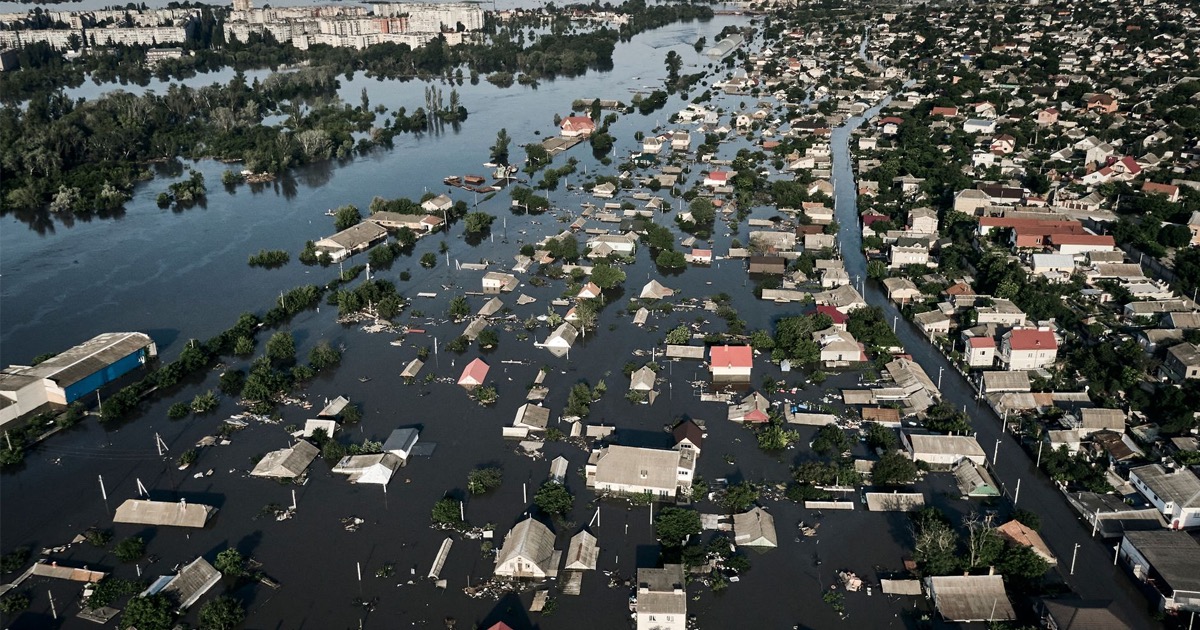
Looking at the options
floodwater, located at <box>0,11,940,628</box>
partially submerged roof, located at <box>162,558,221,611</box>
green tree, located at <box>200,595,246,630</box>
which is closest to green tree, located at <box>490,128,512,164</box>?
floodwater, located at <box>0,11,940,628</box>

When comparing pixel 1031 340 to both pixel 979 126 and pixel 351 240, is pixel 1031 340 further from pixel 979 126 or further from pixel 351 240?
pixel 979 126

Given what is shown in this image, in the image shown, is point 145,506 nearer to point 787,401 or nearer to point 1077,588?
point 787,401

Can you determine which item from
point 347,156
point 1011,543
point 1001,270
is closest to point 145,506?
point 1011,543

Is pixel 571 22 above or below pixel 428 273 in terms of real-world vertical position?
above

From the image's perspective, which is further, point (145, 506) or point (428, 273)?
point (428, 273)

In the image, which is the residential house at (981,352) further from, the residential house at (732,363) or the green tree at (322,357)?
the green tree at (322,357)

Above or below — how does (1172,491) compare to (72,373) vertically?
below

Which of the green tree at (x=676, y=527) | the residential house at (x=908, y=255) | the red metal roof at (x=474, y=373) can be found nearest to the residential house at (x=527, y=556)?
the green tree at (x=676, y=527)

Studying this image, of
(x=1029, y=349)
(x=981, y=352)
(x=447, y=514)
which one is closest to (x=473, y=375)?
(x=447, y=514)
